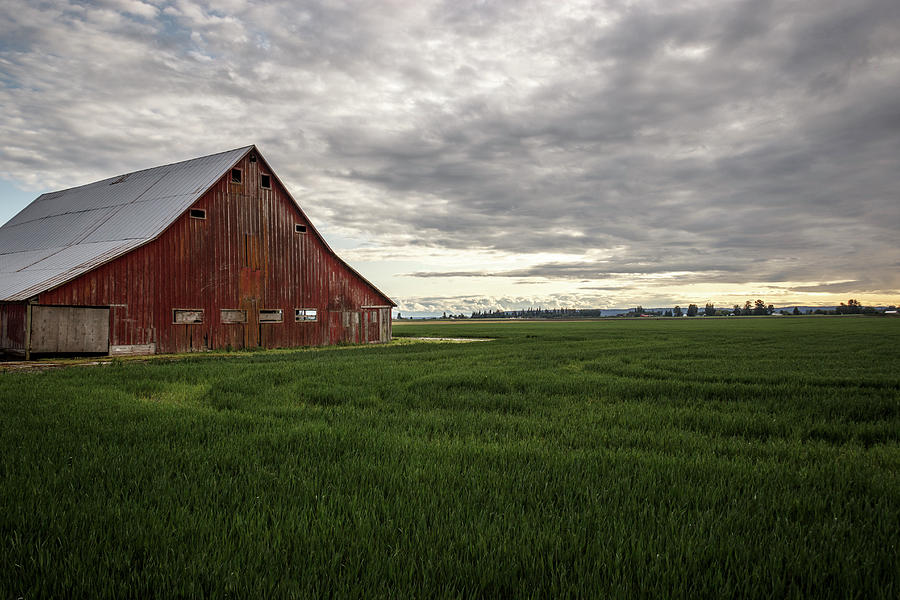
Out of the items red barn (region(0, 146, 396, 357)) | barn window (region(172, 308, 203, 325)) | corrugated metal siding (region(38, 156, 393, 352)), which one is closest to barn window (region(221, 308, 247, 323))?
red barn (region(0, 146, 396, 357))

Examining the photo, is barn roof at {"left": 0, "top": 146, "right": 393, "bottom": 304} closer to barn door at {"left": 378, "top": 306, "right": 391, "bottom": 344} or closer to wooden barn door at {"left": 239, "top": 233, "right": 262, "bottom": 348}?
wooden barn door at {"left": 239, "top": 233, "right": 262, "bottom": 348}

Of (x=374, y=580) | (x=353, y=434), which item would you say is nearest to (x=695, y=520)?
(x=374, y=580)

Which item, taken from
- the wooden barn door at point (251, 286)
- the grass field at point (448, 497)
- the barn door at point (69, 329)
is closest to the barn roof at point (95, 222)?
the barn door at point (69, 329)

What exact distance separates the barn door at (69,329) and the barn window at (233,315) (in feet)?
17.9

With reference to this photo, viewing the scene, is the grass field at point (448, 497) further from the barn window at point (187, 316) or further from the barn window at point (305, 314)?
the barn window at point (305, 314)

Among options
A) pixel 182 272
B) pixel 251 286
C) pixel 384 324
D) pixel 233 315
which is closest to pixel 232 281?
pixel 251 286

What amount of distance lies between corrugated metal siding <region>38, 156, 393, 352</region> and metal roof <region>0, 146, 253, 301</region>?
930 mm

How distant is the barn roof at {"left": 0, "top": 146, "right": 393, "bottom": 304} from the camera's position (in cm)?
2609

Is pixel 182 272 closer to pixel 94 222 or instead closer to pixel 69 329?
pixel 69 329

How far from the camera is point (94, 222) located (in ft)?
108

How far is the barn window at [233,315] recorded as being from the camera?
29234mm

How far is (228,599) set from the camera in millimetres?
3398

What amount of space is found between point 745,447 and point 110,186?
4219 cm

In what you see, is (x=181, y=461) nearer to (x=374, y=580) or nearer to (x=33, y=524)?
(x=33, y=524)
